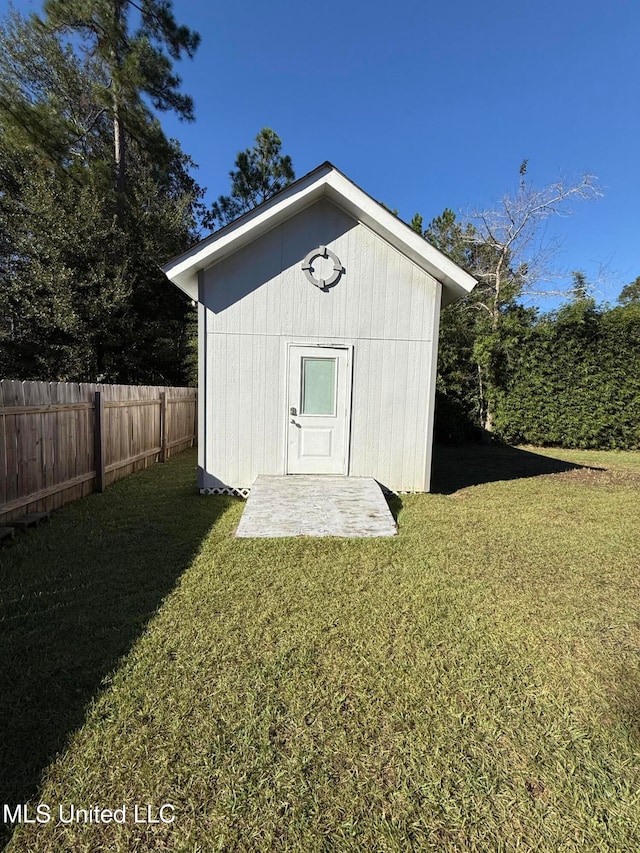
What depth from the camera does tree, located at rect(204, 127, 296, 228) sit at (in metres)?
18.3

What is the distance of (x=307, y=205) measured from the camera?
6.34 meters

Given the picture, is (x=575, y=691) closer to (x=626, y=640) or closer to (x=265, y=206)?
(x=626, y=640)

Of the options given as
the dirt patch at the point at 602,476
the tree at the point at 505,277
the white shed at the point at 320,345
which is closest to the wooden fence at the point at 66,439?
the white shed at the point at 320,345

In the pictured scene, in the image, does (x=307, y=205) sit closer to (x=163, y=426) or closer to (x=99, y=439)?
(x=99, y=439)

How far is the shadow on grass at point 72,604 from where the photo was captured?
1.93 metres

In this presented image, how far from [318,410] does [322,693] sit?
188 inches

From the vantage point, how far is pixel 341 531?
15.7ft

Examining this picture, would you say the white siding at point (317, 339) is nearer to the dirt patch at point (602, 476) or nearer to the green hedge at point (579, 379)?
the dirt patch at point (602, 476)

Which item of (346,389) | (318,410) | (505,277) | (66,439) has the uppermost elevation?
(505,277)

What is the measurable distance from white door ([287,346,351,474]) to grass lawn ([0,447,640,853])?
2.32 m

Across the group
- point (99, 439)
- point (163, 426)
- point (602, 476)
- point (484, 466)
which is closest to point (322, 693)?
point (99, 439)

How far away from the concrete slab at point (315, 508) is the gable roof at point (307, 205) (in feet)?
11.7

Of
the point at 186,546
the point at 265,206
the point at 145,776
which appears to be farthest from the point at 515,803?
the point at 265,206

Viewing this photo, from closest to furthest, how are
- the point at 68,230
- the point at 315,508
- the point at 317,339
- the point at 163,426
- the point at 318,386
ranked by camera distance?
the point at 315,508
the point at 317,339
the point at 318,386
the point at 163,426
the point at 68,230
